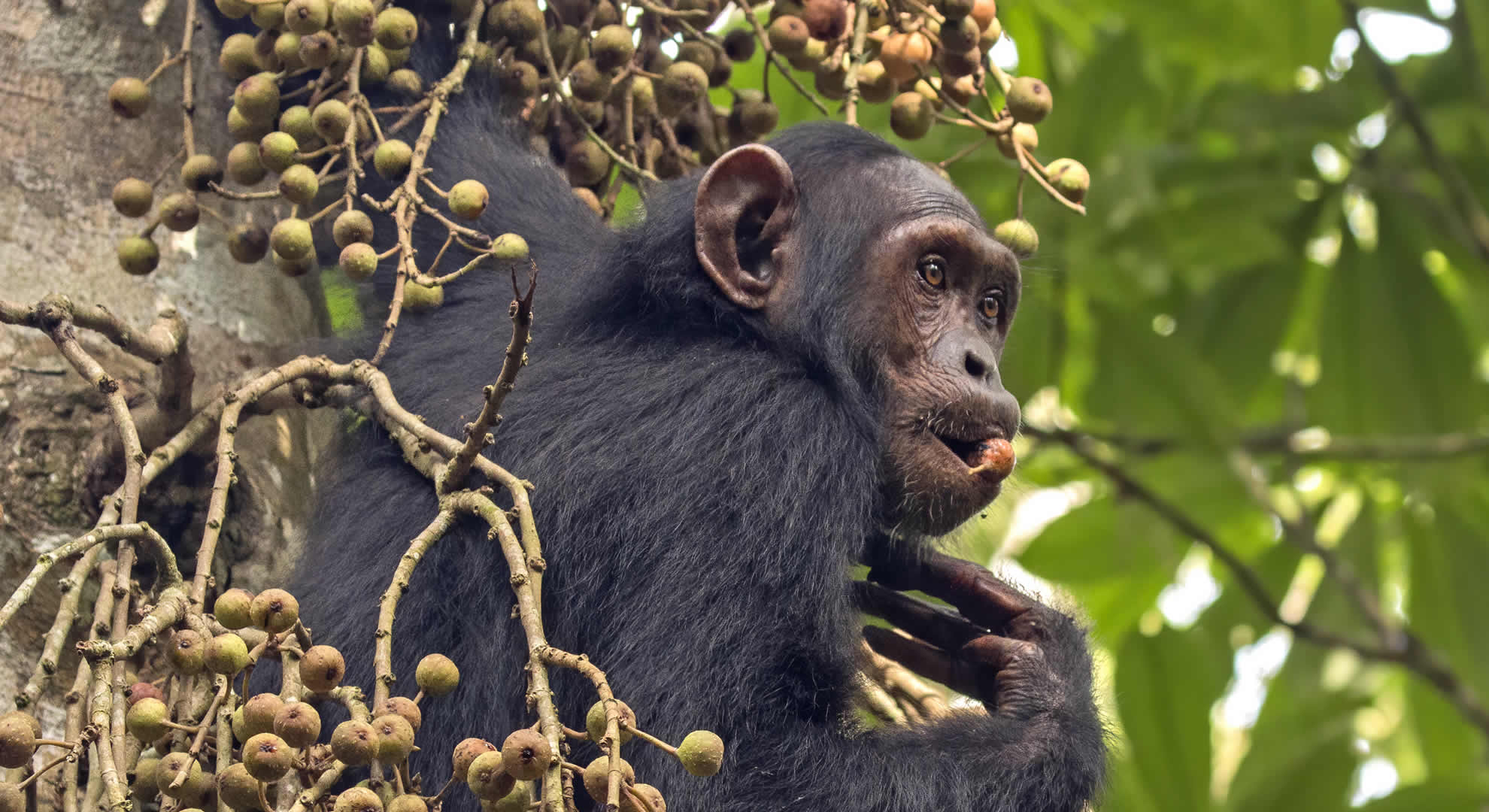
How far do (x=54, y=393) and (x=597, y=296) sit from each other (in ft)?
2.96

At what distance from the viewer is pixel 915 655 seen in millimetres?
2609

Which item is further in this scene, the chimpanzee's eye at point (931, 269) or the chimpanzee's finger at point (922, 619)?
the chimpanzee's eye at point (931, 269)

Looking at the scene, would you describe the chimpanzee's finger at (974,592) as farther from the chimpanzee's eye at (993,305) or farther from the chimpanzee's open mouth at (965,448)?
the chimpanzee's eye at (993,305)

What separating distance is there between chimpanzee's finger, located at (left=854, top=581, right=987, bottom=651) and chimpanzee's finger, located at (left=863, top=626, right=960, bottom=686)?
21 millimetres

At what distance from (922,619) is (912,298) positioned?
0.59 m

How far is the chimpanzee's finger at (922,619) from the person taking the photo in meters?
2.60

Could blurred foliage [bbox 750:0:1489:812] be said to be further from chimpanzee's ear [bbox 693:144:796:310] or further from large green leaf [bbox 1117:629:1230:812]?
chimpanzee's ear [bbox 693:144:796:310]

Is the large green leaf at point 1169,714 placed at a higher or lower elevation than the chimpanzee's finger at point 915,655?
lower

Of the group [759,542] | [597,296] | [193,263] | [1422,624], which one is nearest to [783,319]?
[597,296]

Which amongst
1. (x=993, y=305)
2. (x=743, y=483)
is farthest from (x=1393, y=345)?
(x=743, y=483)

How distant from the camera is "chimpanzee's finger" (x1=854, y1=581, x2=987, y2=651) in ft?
8.53

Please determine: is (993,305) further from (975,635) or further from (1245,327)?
(1245,327)

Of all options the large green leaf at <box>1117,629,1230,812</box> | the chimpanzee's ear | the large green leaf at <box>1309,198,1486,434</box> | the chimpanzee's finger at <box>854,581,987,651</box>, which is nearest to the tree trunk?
the chimpanzee's ear

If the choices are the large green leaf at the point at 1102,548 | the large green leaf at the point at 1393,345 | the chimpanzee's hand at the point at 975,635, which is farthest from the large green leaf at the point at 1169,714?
the chimpanzee's hand at the point at 975,635
